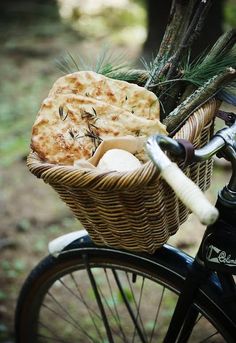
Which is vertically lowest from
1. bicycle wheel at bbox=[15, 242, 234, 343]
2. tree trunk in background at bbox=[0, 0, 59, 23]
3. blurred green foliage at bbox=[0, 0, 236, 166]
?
bicycle wheel at bbox=[15, 242, 234, 343]

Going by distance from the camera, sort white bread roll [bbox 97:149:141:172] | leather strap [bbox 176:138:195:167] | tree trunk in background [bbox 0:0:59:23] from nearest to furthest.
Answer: leather strap [bbox 176:138:195:167], white bread roll [bbox 97:149:141:172], tree trunk in background [bbox 0:0:59:23]

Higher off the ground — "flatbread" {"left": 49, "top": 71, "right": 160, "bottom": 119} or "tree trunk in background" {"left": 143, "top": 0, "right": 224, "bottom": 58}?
"tree trunk in background" {"left": 143, "top": 0, "right": 224, "bottom": 58}

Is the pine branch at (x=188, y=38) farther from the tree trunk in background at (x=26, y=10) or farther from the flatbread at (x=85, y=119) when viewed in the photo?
the tree trunk in background at (x=26, y=10)

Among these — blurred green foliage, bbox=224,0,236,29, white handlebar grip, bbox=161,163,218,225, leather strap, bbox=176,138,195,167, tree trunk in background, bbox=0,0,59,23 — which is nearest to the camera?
white handlebar grip, bbox=161,163,218,225

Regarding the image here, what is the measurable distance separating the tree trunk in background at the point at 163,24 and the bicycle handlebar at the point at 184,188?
4.36 metres

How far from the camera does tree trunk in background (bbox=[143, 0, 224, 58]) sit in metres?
5.62

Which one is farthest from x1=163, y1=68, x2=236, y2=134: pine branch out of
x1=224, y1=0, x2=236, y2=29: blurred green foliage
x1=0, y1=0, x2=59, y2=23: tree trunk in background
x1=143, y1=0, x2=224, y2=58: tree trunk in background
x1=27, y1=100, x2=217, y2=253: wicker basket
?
x1=0, y1=0, x2=59, y2=23: tree trunk in background

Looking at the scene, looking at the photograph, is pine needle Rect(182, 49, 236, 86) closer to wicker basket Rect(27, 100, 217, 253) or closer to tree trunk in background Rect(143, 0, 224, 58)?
wicker basket Rect(27, 100, 217, 253)

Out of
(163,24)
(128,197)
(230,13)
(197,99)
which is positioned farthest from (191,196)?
(230,13)

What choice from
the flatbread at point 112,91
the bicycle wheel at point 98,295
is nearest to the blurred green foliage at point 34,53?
the bicycle wheel at point 98,295

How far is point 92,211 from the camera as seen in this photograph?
1558 mm

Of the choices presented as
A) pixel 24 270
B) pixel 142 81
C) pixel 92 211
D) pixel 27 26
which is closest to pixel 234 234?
pixel 92 211

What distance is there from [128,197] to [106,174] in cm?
11

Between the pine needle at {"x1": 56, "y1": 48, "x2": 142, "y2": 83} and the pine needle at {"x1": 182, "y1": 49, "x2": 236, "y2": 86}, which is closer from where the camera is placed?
the pine needle at {"x1": 182, "y1": 49, "x2": 236, "y2": 86}
